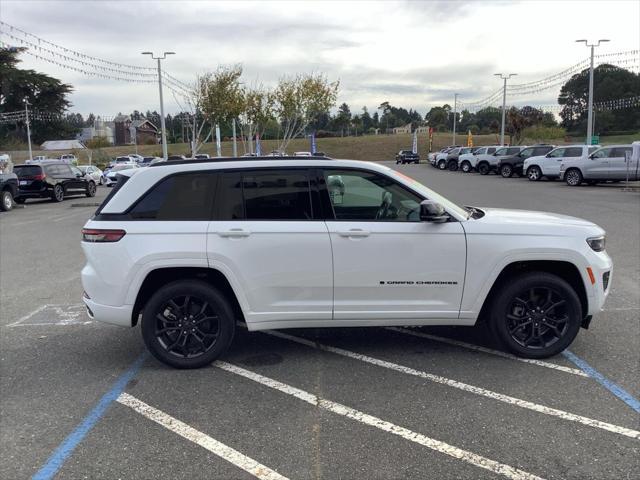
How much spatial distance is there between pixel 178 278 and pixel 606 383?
346cm

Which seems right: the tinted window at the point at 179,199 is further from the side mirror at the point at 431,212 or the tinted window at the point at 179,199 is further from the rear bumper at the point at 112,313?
the side mirror at the point at 431,212

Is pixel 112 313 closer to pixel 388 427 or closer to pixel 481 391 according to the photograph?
pixel 388 427

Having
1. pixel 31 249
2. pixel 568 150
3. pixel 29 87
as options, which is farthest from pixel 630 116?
pixel 31 249

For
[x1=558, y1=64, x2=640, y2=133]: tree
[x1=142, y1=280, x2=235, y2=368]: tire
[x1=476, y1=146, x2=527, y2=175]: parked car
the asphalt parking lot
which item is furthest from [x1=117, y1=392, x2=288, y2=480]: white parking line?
[x1=558, y1=64, x2=640, y2=133]: tree

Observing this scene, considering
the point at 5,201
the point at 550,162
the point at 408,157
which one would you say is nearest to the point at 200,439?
the point at 5,201

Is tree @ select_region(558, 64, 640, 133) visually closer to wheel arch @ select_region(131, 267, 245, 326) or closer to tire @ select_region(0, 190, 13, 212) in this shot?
tire @ select_region(0, 190, 13, 212)

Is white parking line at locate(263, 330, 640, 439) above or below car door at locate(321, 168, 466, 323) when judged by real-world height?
below

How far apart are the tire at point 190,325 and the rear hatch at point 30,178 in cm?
1958

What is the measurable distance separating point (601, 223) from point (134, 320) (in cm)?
1138

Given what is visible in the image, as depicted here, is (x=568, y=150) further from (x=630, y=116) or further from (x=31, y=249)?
(x=630, y=116)

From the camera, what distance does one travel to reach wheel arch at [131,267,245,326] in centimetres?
439

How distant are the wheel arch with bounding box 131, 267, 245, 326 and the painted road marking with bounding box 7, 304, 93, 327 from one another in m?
1.73

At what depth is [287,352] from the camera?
4.83m

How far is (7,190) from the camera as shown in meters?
18.6
